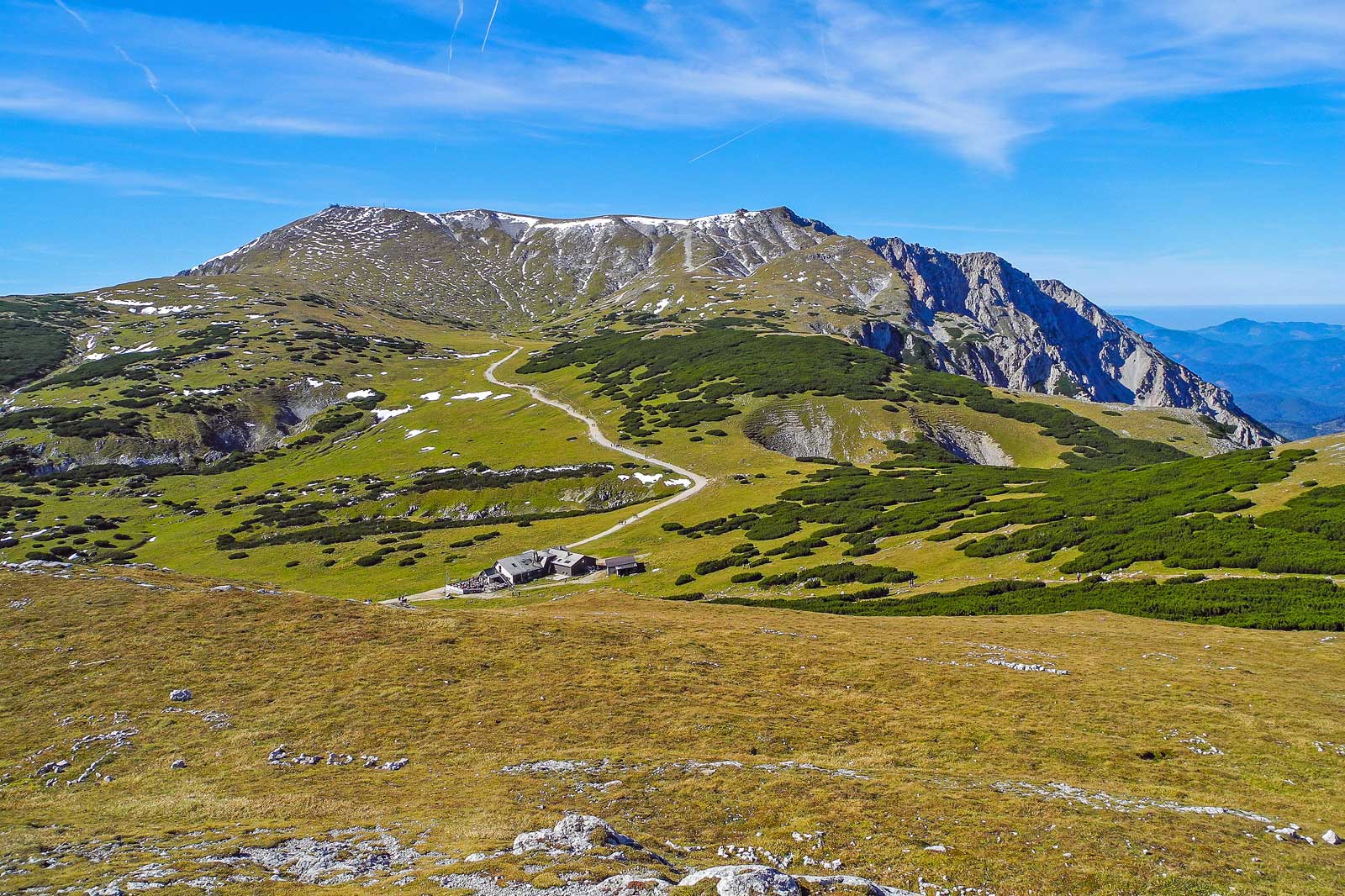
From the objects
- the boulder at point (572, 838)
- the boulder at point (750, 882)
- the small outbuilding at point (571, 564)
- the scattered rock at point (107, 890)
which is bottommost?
the small outbuilding at point (571, 564)

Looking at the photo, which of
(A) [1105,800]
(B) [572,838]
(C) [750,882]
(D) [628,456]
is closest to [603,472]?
(D) [628,456]

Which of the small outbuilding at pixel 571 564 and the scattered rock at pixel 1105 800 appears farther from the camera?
the small outbuilding at pixel 571 564

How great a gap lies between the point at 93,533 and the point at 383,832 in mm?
133877

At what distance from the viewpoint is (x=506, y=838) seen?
49.7ft

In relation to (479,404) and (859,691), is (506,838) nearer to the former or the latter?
(859,691)

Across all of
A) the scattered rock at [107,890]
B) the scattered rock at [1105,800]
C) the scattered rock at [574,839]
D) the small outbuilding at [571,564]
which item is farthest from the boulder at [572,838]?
the small outbuilding at [571,564]

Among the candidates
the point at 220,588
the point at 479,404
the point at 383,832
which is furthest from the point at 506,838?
the point at 479,404

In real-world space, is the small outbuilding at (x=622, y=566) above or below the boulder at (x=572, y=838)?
below

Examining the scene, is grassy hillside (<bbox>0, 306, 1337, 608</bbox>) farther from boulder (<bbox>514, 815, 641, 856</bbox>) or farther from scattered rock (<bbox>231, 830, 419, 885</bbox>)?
scattered rock (<bbox>231, 830, 419, 885</bbox>)

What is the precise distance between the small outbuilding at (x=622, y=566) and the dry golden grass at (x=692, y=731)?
35.9 metres

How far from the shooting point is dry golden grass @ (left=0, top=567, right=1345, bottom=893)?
49.2 ft

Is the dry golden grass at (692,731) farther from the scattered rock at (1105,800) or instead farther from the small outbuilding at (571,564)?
the small outbuilding at (571,564)

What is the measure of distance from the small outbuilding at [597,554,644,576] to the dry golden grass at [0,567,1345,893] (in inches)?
1415

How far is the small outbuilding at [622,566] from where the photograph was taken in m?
72.5
